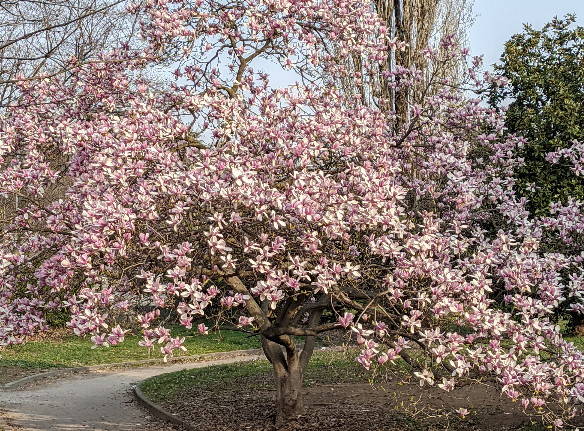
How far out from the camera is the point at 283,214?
266 inches

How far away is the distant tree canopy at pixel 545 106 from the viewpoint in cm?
1123

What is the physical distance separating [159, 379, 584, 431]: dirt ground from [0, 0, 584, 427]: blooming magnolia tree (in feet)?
2.40

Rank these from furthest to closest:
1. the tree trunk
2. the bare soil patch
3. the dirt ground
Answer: the bare soil patch → the tree trunk → the dirt ground

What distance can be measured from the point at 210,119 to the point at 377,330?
10.1 feet

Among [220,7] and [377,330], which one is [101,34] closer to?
[220,7]

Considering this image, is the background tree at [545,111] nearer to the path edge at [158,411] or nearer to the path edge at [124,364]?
the path edge at [158,411]

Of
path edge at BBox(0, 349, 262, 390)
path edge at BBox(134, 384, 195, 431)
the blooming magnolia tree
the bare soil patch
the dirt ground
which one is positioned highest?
the blooming magnolia tree

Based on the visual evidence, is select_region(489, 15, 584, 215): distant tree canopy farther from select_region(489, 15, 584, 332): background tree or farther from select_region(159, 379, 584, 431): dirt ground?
select_region(159, 379, 584, 431): dirt ground

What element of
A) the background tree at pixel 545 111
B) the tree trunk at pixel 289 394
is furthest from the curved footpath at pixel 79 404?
the background tree at pixel 545 111

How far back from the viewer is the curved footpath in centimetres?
1066

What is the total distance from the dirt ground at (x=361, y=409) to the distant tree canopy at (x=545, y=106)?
3125mm

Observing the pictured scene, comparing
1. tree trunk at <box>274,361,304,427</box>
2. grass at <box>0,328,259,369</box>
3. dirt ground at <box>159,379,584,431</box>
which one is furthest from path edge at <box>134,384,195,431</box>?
grass at <box>0,328,259,369</box>

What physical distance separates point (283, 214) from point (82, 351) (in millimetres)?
14484

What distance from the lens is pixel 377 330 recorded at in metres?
6.97
